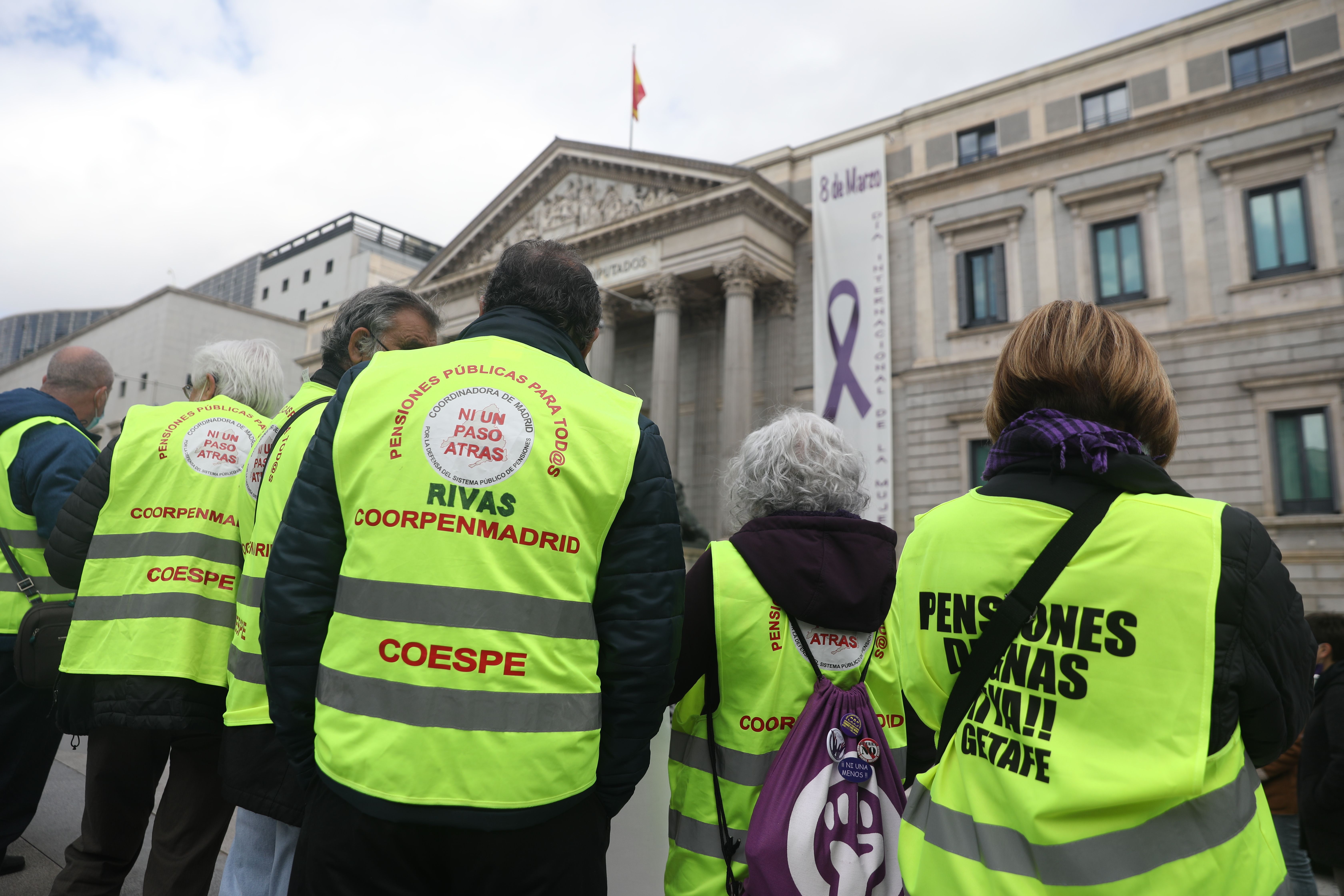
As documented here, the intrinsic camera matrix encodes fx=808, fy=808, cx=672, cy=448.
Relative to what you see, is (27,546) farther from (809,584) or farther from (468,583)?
(809,584)

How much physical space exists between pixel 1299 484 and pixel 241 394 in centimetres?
1914

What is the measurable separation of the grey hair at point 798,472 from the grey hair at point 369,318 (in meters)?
1.29

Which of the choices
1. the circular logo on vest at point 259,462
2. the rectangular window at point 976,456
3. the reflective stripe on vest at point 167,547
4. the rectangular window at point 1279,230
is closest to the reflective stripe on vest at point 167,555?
the reflective stripe on vest at point 167,547

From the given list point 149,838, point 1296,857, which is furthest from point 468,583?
point 1296,857

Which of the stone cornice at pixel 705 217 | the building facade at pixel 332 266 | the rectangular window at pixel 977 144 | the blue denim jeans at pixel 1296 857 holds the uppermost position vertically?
the building facade at pixel 332 266

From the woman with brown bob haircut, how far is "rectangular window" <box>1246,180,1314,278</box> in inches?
769

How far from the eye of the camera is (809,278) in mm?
23453

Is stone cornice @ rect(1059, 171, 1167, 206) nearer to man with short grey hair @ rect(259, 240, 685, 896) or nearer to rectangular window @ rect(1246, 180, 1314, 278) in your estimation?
rectangular window @ rect(1246, 180, 1314, 278)

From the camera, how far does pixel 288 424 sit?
2561 mm

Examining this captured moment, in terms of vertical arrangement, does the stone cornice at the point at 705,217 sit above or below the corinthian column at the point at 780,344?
above

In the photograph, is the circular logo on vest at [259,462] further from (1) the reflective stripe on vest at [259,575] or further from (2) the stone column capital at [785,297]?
(2) the stone column capital at [785,297]

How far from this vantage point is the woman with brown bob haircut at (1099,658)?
1393 millimetres

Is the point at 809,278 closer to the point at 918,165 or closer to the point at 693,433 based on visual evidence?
the point at 918,165

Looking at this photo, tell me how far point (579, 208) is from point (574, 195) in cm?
61
